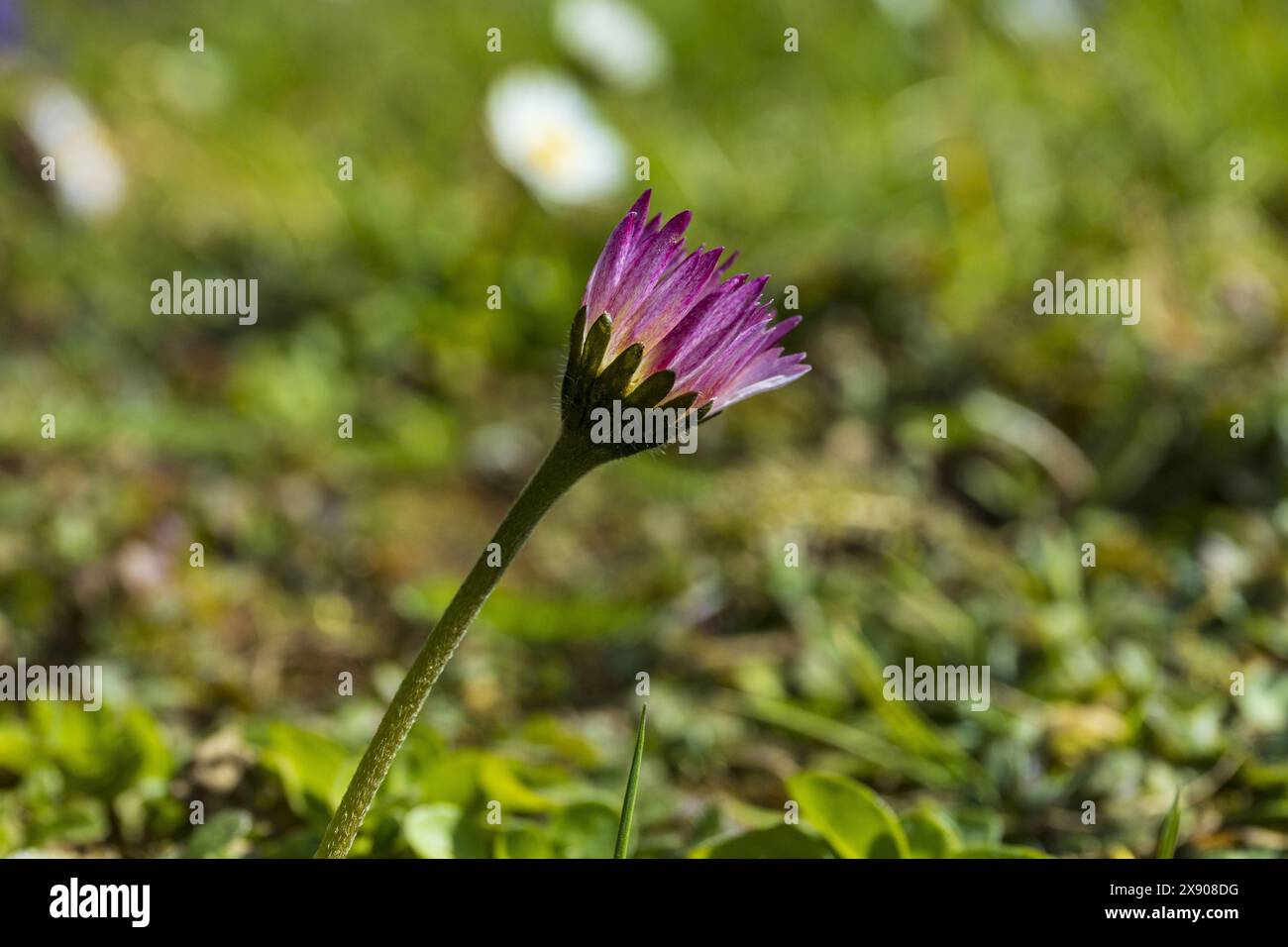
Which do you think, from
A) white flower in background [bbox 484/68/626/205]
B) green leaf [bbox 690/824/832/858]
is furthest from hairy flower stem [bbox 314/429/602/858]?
white flower in background [bbox 484/68/626/205]

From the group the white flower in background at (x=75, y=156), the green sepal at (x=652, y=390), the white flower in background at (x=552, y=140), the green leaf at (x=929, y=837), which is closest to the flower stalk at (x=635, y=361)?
the green sepal at (x=652, y=390)

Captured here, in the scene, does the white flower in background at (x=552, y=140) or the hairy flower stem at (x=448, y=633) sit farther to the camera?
the white flower in background at (x=552, y=140)

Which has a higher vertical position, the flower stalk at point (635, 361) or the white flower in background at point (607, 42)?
the white flower in background at point (607, 42)

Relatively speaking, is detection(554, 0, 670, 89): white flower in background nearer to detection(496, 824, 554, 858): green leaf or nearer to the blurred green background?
the blurred green background

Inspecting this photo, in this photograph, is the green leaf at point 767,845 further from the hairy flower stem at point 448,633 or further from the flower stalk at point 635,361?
the hairy flower stem at point 448,633

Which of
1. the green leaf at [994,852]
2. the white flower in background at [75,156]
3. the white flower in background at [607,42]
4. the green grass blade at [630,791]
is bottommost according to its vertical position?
the green leaf at [994,852]

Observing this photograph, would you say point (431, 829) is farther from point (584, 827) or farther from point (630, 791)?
point (630, 791)

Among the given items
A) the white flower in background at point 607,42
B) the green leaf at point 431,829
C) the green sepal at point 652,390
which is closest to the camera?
the green sepal at point 652,390

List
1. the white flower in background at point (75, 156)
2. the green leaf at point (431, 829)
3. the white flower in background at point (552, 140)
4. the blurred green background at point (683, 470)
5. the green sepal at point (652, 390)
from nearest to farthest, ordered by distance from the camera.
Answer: the green sepal at point (652, 390) → the green leaf at point (431, 829) → the blurred green background at point (683, 470) → the white flower in background at point (75, 156) → the white flower in background at point (552, 140)

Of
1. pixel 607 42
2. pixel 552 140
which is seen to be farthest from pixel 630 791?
pixel 607 42
